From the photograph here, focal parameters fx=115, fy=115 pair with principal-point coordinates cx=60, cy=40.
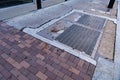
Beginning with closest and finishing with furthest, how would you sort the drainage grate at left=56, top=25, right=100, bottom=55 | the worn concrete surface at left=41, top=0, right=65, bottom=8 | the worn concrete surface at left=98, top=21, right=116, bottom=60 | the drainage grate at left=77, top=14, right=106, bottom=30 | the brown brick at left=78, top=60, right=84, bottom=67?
the brown brick at left=78, top=60, right=84, bottom=67, the worn concrete surface at left=98, top=21, right=116, bottom=60, the drainage grate at left=56, top=25, right=100, bottom=55, the drainage grate at left=77, top=14, right=106, bottom=30, the worn concrete surface at left=41, top=0, right=65, bottom=8

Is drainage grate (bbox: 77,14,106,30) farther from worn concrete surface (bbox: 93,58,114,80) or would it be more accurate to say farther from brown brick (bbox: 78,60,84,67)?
brown brick (bbox: 78,60,84,67)

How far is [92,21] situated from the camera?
448 centimetres

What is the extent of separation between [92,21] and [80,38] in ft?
4.98

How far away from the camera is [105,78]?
2.12 m

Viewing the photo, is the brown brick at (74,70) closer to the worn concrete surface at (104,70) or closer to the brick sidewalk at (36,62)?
the brick sidewalk at (36,62)

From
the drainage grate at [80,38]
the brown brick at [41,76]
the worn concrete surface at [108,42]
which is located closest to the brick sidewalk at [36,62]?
the brown brick at [41,76]

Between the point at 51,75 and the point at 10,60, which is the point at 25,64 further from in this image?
the point at 51,75

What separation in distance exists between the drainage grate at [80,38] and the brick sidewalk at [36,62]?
426mm

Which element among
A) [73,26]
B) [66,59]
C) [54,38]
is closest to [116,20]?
[73,26]

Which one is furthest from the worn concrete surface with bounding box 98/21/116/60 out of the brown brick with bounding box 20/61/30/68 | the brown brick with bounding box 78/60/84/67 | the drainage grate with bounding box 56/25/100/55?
the brown brick with bounding box 20/61/30/68

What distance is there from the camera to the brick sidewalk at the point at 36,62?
82.7 inches

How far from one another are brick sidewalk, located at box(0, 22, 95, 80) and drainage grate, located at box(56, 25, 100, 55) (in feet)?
1.40

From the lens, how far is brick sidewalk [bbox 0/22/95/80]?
210 cm

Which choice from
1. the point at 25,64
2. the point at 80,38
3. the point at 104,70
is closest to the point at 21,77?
the point at 25,64
